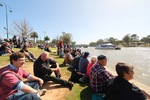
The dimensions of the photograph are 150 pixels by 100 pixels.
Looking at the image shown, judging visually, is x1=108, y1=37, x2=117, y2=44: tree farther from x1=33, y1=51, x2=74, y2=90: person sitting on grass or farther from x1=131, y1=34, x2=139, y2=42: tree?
x1=33, y1=51, x2=74, y2=90: person sitting on grass

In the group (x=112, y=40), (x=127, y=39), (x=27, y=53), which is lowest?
(x=27, y=53)

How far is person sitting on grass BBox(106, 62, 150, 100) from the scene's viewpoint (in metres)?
2.99

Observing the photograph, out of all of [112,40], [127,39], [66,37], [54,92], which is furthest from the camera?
A: [112,40]

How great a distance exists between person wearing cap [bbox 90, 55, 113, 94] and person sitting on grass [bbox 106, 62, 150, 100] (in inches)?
45.6

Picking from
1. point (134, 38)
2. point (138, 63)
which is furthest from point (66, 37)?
point (134, 38)

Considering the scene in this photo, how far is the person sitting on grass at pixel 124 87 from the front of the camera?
2988 millimetres

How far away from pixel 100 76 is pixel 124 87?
1.40m

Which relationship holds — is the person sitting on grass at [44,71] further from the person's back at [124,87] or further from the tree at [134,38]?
the tree at [134,38]

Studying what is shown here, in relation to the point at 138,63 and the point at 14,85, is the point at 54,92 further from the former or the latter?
the point at 138,63

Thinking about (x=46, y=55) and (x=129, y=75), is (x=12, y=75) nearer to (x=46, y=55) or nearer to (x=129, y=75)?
(x=129, y=75)

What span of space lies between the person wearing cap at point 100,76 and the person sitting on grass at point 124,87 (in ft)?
3.80

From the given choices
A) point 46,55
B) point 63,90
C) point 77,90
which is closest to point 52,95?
point 63,90

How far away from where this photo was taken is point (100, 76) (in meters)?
4.37

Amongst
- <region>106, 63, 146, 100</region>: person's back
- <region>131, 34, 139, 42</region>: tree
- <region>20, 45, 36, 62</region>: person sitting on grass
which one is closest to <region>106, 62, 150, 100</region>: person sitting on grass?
<region>106, 63, 146, 100</region>: person's back
